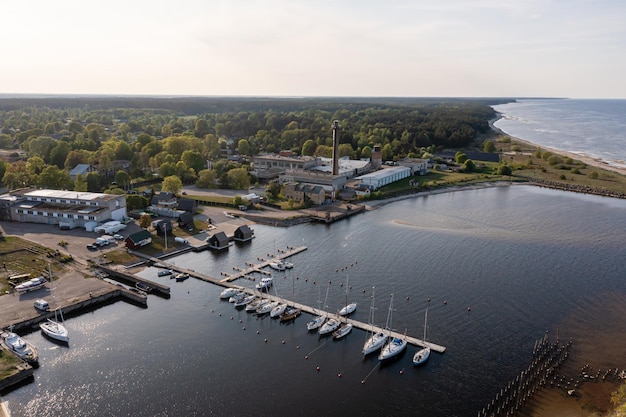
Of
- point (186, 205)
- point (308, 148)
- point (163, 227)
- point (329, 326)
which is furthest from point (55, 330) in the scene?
point (308, 148)

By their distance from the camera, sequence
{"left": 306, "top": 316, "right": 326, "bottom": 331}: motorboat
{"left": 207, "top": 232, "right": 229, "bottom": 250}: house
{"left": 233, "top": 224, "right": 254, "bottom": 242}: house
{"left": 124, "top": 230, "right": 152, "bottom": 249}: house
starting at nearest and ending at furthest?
{"left": 306, "top": 316, "right": 326, "bottom": 331}: motorboat < {"left": 124, "top": 230, "right": 152, "bottom": 249}: house < {"left": 207, "top": 232, "right": 229, "bottom": 250}: house < {"left": 233, "top": 224, "right": 254, "bottom": 242}: house

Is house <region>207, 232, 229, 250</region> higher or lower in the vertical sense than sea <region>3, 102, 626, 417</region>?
higher

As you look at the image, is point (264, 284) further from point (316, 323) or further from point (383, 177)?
point (383, 177)

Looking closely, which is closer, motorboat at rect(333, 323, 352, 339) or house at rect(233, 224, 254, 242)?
motorboat at rect(333, 323, 352, 339)

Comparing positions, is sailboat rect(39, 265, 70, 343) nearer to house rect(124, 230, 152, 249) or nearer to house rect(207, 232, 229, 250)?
house rect(124, 230, 152, 249)

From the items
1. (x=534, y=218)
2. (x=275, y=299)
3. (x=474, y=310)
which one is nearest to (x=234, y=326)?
(x=275, y=299)

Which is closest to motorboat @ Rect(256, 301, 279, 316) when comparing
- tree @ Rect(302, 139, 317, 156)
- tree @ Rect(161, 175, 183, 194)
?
tree @ Rect(161, 175, 183, 194)

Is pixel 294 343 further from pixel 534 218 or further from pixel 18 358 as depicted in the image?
Answer: pixel 534 218
